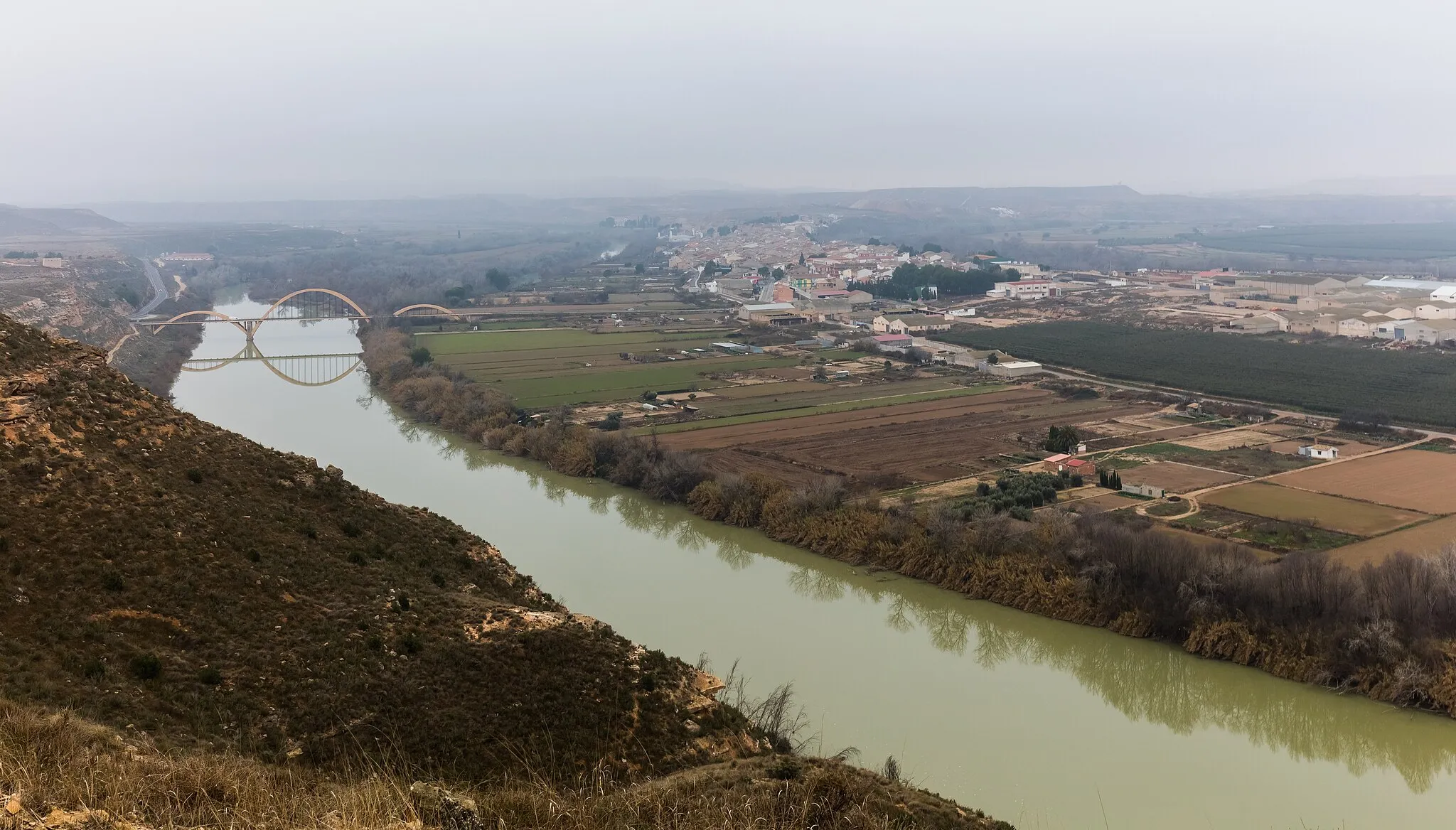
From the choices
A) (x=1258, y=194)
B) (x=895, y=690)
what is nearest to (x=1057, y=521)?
(x=895, y=690)

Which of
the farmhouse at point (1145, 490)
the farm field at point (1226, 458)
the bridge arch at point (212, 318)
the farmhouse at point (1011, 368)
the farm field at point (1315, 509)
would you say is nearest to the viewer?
the farm field at point (1315, 509)

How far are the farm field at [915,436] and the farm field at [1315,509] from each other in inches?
146

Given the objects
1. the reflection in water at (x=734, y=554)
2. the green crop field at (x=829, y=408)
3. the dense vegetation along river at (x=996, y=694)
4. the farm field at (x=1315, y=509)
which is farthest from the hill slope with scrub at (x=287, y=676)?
the green crop field at (x=829, y=408)

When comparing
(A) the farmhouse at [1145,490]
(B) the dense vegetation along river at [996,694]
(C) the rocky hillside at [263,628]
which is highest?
(C) the rocky hillside at [263,628]

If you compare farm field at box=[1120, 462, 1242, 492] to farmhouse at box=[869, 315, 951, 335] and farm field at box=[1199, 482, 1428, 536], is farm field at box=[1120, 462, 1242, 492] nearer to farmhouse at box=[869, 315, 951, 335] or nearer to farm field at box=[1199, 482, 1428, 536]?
farm field at box=[1199, 482, 1428, 536]

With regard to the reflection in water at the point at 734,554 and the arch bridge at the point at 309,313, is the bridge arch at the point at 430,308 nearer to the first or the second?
the arch bridge at the point at 309,313

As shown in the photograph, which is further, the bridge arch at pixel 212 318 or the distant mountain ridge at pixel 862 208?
the distant mountain ridge at pixel 862 208

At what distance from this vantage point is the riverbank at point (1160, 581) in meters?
10.8

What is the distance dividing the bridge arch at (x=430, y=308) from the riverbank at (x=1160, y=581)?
93.7 ft

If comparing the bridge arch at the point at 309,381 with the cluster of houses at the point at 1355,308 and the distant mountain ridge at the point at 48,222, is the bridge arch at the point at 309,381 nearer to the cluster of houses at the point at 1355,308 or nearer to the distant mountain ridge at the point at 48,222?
the cluster of houses at the point at 1355,308

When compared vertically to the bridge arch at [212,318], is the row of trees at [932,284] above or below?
above

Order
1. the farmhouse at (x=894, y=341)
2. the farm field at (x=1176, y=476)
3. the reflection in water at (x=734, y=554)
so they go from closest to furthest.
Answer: the reflection in water at (x=734, y=554), the farm field at (x=1176, y=476), the farmhouse at (x=894, y=341)

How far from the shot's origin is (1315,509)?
15.8m

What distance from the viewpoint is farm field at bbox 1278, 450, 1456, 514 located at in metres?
16.3
